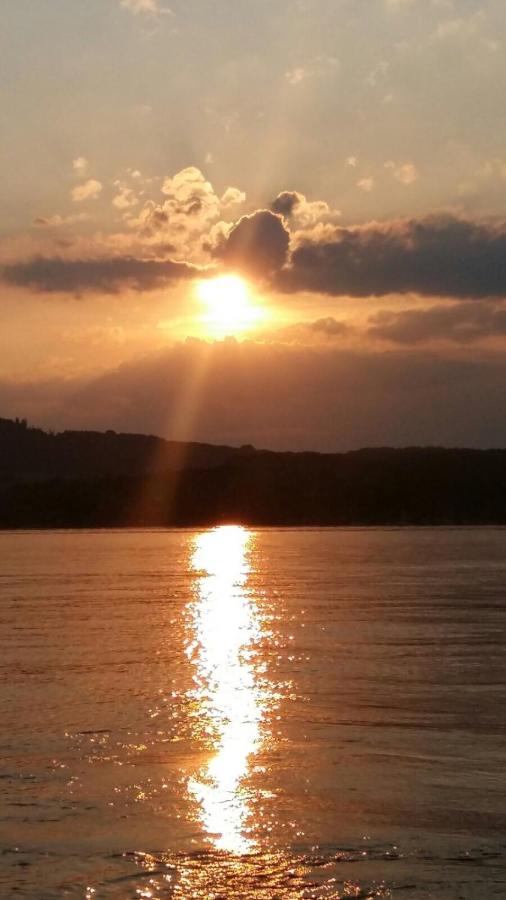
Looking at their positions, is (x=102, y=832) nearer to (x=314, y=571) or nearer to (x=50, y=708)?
(x=50, y=708)

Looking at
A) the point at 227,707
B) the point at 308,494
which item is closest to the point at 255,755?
the point at 227,707

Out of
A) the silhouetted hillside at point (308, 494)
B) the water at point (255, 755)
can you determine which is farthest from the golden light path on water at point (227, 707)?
the silhouetted hillside at point (308, 494)

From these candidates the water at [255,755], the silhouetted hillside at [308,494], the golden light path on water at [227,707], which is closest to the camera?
the water at [255,755]

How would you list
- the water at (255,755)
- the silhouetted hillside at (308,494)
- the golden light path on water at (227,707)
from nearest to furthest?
1. the water at (255,755)
2. the golden light path on water at (227,707)
3. the silhouetted hillside at (308,494)

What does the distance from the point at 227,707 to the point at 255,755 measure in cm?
422

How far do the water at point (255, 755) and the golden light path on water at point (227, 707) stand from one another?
0.17 feet

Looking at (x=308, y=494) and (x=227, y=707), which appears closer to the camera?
(x=227, y=707)

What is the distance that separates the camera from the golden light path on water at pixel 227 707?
14125 mm

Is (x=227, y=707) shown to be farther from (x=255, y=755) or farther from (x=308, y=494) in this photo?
(x=308, y=494)

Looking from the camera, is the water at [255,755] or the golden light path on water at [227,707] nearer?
the water at [255,755]

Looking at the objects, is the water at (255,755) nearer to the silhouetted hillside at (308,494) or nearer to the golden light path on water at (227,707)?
the golden light path on water at (227,707)

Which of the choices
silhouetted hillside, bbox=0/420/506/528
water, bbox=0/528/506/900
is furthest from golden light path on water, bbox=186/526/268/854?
silhouetted hillside, bbox=0/420/506/528

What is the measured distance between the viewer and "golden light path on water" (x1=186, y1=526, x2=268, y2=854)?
14125 millimetres

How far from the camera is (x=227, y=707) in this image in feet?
71.4
